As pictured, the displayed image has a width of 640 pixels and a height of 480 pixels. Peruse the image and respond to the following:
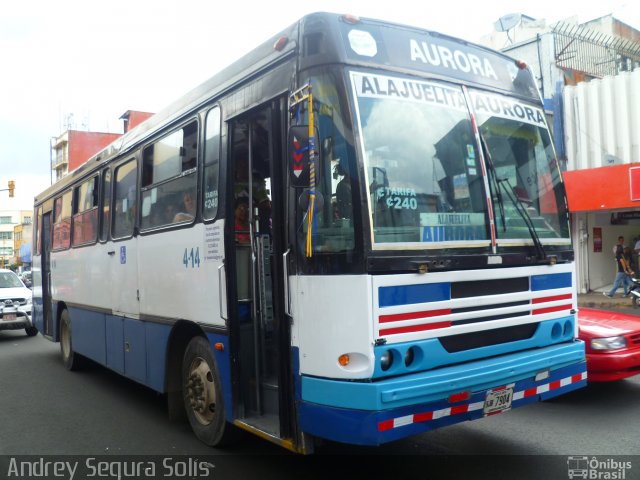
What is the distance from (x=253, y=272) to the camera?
4.78 m

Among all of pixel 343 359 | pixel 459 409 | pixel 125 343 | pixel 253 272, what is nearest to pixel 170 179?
pixel 253 272

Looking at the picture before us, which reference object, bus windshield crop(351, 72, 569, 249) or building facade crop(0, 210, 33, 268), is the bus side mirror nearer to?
bus windshield crop(351, 72, 569, 249)

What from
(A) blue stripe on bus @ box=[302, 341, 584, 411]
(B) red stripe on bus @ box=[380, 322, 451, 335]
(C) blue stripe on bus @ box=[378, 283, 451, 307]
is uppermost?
(C) blue stripe on bus @ box=[378, 283, 451, 307]

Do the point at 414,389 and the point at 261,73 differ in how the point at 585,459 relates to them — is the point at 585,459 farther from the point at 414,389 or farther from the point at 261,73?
the point at 261,73

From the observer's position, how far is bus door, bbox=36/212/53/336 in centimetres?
1088

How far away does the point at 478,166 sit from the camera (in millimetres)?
4254

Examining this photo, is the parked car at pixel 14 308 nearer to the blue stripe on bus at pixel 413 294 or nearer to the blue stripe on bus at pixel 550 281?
the blue stripe on bus at pixel 413 294

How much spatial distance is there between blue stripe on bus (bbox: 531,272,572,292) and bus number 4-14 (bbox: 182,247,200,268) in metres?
2.77

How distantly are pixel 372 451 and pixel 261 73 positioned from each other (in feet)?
10.6

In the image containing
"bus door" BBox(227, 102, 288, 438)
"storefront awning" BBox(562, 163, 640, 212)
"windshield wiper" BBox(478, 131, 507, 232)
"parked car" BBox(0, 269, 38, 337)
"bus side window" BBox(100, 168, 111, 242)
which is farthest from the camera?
"storefront awning" BBox(562, 163, 640, 212)

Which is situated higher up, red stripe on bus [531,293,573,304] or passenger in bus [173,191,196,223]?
passenger in bus [173,191,196,223]

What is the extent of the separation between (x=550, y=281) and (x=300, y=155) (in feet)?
7.39

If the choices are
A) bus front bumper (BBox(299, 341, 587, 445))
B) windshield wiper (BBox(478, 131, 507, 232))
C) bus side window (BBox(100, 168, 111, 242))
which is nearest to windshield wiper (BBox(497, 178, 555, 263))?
windshield wiper (BBox(478, 131, 507, 232))

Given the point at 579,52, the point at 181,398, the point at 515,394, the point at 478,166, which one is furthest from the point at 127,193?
the point at 579,52
